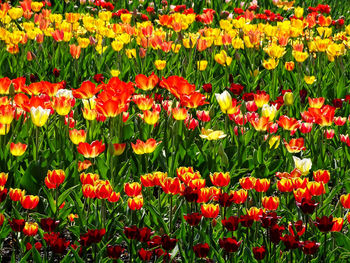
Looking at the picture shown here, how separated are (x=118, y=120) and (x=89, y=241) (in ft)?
4.05

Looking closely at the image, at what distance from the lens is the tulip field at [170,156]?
214 cm

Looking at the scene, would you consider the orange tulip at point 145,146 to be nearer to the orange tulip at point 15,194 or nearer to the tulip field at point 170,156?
A: the tulip field at point 170,156

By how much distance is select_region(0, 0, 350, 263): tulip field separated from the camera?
2.14 m

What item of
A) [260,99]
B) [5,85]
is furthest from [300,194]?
[5,85]

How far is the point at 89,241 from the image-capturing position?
1918 millimetres

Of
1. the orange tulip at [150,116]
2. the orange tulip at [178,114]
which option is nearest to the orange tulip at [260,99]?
the orange tulip at [178,114]

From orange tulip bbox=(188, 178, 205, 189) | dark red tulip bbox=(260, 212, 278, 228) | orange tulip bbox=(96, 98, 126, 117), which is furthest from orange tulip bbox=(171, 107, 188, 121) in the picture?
dark red tulip bbox=(260, 212, 278, 228)

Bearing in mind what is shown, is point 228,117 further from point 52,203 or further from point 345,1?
point 345,1

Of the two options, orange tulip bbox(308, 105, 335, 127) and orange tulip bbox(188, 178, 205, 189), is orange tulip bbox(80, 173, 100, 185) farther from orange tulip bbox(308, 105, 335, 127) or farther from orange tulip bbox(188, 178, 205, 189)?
orange tulip bbox(308, 105, 335, 127)

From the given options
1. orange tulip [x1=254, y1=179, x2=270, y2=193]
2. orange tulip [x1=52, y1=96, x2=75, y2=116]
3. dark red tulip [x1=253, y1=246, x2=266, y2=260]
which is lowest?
dark red tulip [x1=253, y1=246, x2=266, y2=260]

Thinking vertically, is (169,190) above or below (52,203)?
above

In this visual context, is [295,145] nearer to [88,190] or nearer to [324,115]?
[324,115]

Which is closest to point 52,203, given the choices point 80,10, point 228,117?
point 228,117

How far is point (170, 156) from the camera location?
303cm
